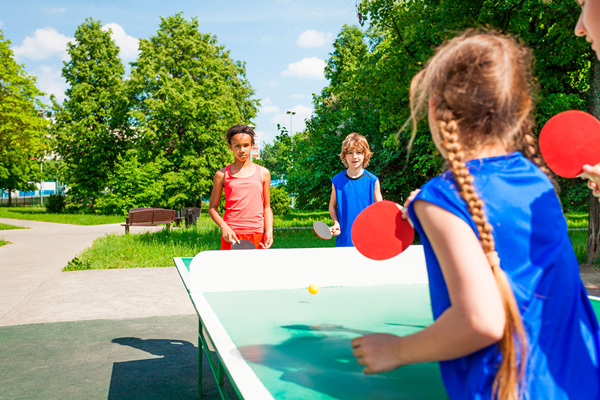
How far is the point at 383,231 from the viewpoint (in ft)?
5.39

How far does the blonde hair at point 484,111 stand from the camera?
96cm

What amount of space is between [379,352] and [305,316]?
1.52 m

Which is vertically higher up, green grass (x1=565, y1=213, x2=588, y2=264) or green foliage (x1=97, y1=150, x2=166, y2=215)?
green foliage (x1=97, y1=150, x2=166, y2=215)

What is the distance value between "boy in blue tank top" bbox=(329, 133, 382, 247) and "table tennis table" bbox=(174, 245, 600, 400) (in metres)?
1.21

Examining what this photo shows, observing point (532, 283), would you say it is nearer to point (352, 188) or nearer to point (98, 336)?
point (352, 188)

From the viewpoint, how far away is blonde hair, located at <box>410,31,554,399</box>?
0.96m

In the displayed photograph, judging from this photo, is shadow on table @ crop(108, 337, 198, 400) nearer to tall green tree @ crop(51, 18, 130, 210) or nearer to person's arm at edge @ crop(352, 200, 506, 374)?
person's arm at edge @ crop(352, 200, 506, 374)

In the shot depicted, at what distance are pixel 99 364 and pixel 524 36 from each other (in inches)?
364

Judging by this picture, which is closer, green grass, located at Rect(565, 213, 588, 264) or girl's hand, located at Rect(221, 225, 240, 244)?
girl's hand, located at Rect(221, 225, 240, 244)

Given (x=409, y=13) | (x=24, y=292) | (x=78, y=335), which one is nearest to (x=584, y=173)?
(x=78, y=335)

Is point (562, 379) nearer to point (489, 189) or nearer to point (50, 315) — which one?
point (489, 189)

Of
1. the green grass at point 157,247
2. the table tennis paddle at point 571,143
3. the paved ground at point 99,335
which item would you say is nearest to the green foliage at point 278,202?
the green grass at point 157,247

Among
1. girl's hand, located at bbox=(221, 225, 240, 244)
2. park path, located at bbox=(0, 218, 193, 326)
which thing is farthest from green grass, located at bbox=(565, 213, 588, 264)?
girl's hand, located at bbox=(221, 225, 240, 244)

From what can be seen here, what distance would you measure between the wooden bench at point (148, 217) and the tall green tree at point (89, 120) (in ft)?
57.0
